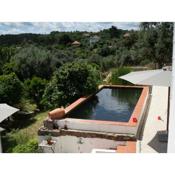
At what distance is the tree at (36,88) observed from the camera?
929 cm

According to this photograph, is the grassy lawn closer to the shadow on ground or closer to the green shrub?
the shadow on ground

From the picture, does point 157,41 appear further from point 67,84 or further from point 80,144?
point 80,144

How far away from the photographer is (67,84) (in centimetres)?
852

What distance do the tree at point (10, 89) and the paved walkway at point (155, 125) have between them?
3.87 m

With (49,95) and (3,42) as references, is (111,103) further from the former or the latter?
(3,42)

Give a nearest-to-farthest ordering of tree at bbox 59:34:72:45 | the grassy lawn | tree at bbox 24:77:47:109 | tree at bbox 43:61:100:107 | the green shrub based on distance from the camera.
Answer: the grassy lawn, tree at bbox 43:61:100:107, tree at bbox 24:77:47:109, the green shrub, tree at bbox 59:34:72:45

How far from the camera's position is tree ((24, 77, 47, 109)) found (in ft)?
30.5

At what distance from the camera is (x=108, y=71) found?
10.4 meters

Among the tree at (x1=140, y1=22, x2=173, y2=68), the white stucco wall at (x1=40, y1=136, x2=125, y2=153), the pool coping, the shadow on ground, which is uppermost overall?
the tree at (x1=140, y1=22, x2=173, y2=68)

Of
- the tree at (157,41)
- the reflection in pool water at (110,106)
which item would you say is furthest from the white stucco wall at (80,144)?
the tree at (157,41)

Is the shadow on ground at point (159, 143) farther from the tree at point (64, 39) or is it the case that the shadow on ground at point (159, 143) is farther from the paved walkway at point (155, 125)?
the tree at point (64, 39)

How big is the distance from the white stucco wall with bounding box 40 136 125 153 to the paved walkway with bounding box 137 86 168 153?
0.50 metres

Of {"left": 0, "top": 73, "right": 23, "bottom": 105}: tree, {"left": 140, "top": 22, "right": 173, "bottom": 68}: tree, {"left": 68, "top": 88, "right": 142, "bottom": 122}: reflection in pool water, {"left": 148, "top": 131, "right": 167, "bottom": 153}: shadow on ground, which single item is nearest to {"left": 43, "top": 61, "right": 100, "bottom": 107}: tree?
{"left": 68, "top": 88, "right": 142, "bottom": 122}: reflection in pool water

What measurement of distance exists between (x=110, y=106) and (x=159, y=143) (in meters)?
3.48
